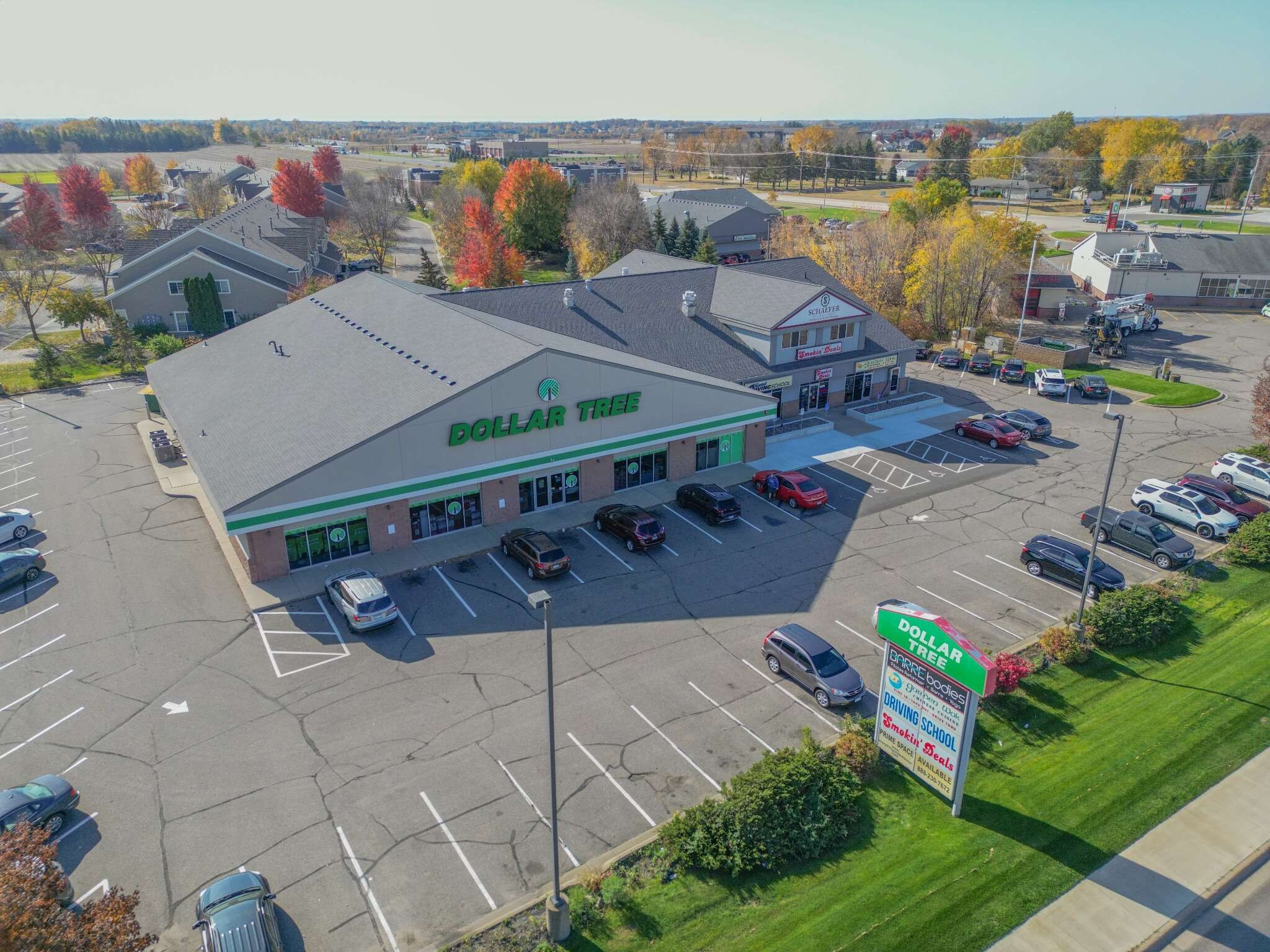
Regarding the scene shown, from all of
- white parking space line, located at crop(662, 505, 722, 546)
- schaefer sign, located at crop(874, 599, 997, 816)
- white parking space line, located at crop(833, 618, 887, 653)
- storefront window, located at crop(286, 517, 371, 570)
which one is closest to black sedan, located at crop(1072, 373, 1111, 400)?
white parking space line, located at crop(662, 505, 722, 546)

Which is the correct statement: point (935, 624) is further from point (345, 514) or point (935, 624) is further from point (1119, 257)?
point (1119, 257)

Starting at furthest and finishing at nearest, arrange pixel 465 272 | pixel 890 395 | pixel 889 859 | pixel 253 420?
pixel 465 272 < pixel 890 395 < pixel 253 420 < pixel 889 859

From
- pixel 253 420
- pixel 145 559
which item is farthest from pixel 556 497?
pixel 145 559

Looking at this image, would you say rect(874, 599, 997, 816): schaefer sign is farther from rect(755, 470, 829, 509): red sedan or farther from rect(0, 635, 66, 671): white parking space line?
rect(0, 635, 66, 671): white parking space line

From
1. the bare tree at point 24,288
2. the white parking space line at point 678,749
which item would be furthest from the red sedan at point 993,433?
the bare tree at point 24,288

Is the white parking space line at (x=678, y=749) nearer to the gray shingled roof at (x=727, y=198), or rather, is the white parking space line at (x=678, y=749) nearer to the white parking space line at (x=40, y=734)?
the white parking space line at (x=40, y=734)

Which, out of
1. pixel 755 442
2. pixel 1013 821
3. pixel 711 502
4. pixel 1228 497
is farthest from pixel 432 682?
pixel 1228 497

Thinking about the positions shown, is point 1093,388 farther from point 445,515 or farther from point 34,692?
point 34,692
